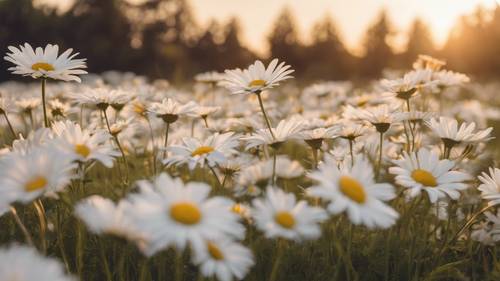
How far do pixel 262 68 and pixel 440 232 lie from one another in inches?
47.4

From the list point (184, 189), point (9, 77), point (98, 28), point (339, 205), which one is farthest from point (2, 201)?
point (98, 28)

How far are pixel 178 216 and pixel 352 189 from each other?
0.53 m

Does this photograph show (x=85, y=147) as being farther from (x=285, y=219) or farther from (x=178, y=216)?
(x=285, y=219)

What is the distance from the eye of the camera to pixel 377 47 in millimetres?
48312

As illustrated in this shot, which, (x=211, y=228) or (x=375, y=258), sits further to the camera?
(x=375, y=258)

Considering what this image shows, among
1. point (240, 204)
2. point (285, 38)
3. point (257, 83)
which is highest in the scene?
point (285, 38)

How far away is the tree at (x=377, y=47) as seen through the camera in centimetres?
4458

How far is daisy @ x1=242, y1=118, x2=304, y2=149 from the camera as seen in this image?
191 centimetres

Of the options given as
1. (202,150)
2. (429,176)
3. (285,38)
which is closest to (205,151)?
(202,150)

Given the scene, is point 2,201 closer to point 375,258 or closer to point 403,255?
point 375,258

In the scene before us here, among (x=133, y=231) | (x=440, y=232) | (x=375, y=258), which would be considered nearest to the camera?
(x=133, y=231)

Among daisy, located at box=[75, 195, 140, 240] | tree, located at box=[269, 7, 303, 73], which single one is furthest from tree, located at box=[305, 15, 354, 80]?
daisy, located at box=[75, 195, 140, 240]

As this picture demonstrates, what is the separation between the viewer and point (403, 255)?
2.07 m

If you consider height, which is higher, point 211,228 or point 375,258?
point 211,228
